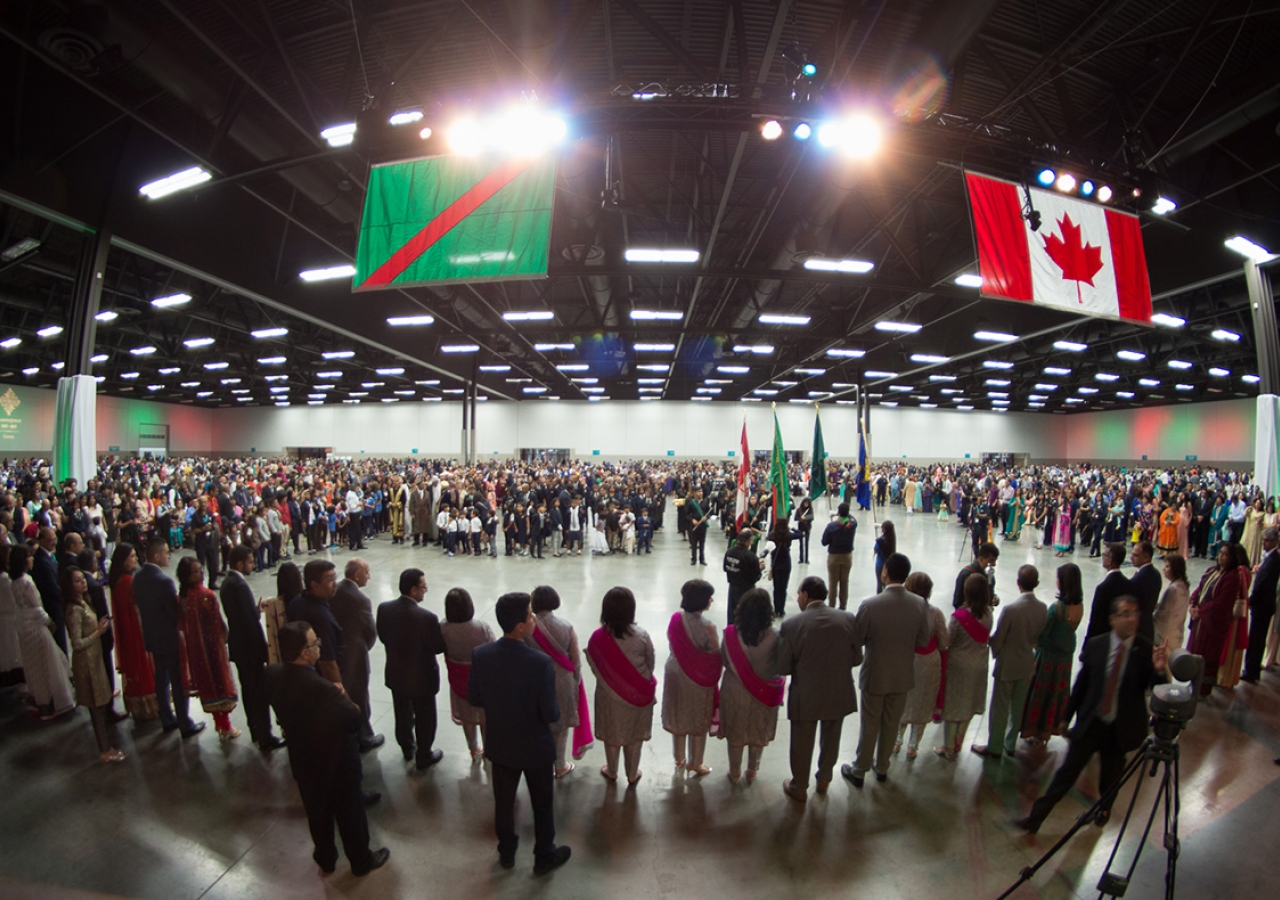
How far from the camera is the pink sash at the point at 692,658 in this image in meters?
3.56

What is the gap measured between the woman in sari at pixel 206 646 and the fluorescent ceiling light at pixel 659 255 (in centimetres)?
767

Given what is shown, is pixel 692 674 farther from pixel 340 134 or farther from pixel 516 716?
pixel 340 134

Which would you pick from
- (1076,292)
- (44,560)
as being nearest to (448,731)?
(44,560)

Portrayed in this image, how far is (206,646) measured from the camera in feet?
13.6

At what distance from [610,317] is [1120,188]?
12033 millimetres

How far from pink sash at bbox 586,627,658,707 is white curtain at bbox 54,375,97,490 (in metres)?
8.25

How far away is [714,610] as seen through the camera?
7.84 metres

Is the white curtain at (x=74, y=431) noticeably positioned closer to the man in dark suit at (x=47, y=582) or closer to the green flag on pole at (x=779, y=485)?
the man in dark suit at (x=47, y=582)

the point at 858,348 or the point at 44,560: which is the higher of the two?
the point at 858,348

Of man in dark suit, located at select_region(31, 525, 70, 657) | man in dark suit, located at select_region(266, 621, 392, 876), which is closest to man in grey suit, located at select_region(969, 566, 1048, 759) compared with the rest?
man in dark suit, located at select_region(266, 621, 392, 876)

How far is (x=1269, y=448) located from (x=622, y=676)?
39.8ft

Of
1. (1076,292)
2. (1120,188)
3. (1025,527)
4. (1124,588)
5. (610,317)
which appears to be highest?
(610,317)

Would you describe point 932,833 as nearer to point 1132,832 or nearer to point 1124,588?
point 1132,832

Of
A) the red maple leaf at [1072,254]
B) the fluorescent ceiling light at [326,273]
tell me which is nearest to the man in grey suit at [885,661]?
the red maple leaf at [1072,254]
